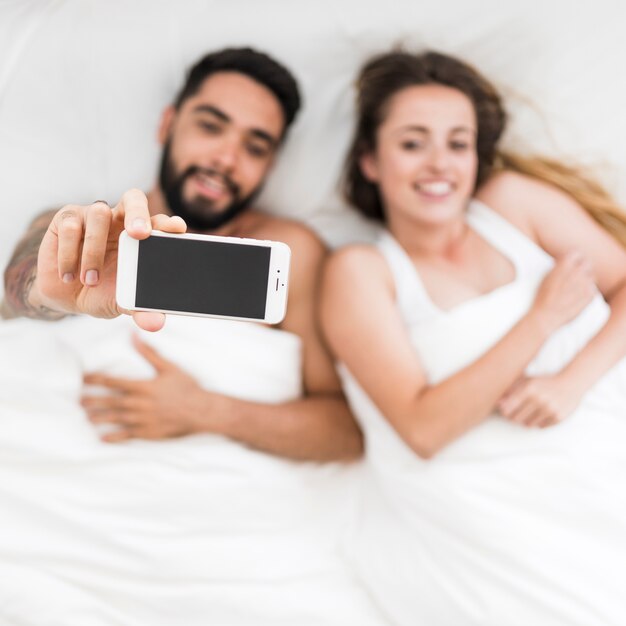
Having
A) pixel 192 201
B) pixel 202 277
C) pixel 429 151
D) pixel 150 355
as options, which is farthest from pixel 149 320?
pixel 429 151

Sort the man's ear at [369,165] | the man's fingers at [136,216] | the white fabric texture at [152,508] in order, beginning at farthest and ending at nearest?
the man's ear at [369,165] < the white fabric texture at [152,508] < the man's fingers at [136,216]

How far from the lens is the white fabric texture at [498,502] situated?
1.12 metres

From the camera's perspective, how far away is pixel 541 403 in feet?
3.85

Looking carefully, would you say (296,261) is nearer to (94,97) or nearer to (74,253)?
(94,97)

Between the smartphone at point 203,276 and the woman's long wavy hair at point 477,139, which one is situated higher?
the woman's long wavy hair at point 477,139

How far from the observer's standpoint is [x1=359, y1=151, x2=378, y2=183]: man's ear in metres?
1.37

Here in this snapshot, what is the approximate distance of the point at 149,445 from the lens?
1264 millimetres

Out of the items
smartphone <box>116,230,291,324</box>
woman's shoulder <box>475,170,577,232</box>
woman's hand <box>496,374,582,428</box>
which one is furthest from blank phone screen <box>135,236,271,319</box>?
woman's shoulder <box>475,170,577,232</box>

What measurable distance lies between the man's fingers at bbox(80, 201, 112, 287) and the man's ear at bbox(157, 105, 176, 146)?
0.63 meters

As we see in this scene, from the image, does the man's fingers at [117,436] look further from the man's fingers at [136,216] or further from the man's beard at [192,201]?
the man's fingers at [136,216]

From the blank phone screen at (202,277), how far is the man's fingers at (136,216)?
0.08 ft

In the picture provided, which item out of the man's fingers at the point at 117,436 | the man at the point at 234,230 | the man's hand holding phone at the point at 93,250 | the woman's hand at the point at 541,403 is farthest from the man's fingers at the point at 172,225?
the woman's hand at the point at 541,403

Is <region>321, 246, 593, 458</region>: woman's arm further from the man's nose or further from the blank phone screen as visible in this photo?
the blank phone screen

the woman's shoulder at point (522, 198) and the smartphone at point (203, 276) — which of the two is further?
the woman's shoulder at point (522, 198)
